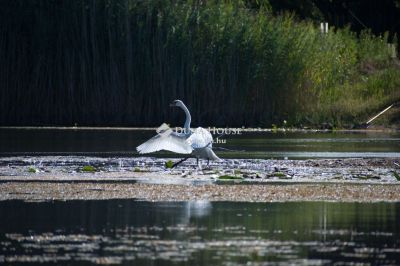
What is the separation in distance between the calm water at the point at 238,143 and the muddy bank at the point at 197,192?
6.43m

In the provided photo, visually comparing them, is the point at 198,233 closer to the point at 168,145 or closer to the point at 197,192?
the point at 197,192

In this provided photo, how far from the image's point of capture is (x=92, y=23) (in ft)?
113

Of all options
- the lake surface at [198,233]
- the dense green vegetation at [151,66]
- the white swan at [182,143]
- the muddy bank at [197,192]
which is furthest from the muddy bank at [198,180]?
the dense green vegetation at [151,66]

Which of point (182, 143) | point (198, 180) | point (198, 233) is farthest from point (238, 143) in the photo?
point (198, 233)

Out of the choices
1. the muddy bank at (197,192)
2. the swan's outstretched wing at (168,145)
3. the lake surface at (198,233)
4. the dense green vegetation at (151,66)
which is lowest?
the lake surface at (198,233)

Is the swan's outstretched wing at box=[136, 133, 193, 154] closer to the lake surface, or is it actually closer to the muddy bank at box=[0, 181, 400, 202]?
the muddy bank at box=[0, 181, 400, 202]

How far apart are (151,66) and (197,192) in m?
18.3

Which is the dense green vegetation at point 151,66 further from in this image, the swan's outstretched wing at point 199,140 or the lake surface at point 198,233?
the lake surface at point 198,233

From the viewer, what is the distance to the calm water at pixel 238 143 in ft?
80.2

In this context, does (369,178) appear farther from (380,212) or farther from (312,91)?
(312,91)

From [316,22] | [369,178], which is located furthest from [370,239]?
[316,22]

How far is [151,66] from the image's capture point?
3428cm

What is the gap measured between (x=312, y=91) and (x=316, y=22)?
1235 cm

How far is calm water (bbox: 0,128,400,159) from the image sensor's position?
962 inches
